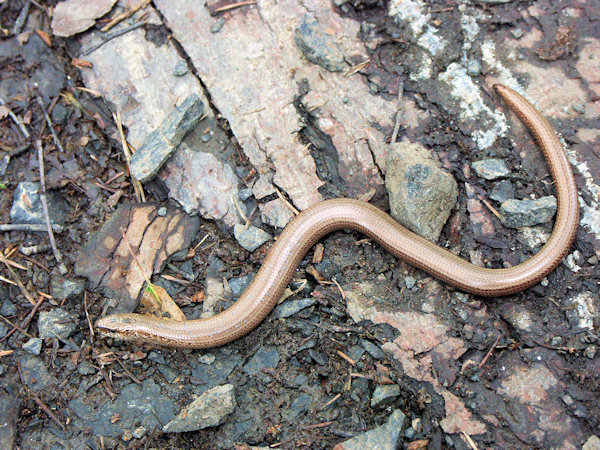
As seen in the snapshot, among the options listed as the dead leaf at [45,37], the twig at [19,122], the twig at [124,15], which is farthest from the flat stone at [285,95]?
the twig at [19,122]

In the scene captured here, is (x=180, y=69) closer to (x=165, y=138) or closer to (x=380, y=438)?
(x=165, y=138)

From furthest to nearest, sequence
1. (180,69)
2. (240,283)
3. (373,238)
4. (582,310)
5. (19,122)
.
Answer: (19,122) → (180,69) → (240,283) → (373,238) → (582,310)

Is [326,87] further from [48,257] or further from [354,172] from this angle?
[48,257]

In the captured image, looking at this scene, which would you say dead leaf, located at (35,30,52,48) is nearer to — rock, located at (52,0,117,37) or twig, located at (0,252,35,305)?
rock, located at (52,0,117,37)

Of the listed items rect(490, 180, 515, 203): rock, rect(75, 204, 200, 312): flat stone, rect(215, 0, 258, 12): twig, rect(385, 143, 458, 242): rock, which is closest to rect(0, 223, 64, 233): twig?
rect(75, 204, 200, 312): flat stone

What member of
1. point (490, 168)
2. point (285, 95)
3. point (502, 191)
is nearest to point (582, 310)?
point (502, 191)

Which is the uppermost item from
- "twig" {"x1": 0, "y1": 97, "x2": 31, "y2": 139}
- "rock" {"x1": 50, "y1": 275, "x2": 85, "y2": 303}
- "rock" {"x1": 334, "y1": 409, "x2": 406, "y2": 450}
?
"twig" {"x1": 0, "y1": 97, "x2": 31, "y2": 139}
